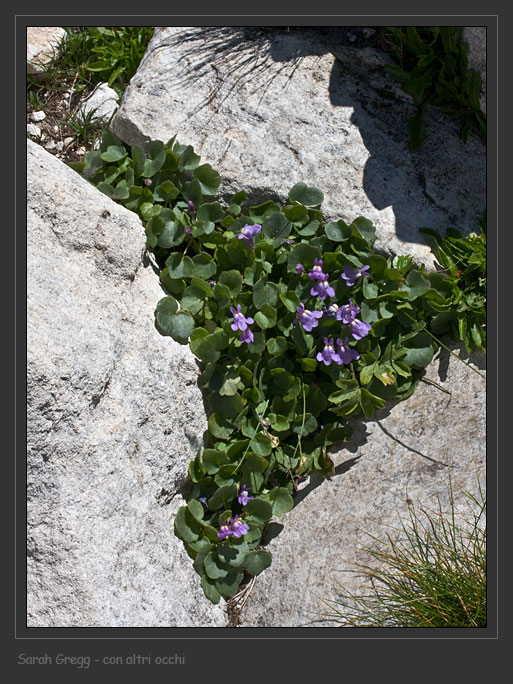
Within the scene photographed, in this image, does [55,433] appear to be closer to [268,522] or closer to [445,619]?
[268,522]

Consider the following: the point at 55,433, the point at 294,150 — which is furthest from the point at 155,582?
the point at 294,150

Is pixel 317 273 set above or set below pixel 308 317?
above

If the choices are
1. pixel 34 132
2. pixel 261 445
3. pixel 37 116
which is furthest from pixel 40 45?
pixel 261 445

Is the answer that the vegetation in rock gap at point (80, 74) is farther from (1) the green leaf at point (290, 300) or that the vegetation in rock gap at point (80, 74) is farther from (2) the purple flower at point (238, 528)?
(2) the purple flower at point (238, 528)

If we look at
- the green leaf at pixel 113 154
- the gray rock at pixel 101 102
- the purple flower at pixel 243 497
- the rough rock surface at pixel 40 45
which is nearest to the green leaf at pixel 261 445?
the purple flower at pixel 243 497

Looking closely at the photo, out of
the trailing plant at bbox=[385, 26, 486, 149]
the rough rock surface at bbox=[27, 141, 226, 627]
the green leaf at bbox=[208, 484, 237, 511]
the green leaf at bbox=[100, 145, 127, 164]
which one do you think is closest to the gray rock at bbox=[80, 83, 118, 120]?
the green leaf at bbox=[100, 145, 127, 164]

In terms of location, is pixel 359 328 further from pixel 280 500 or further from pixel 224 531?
pixel 224 531
